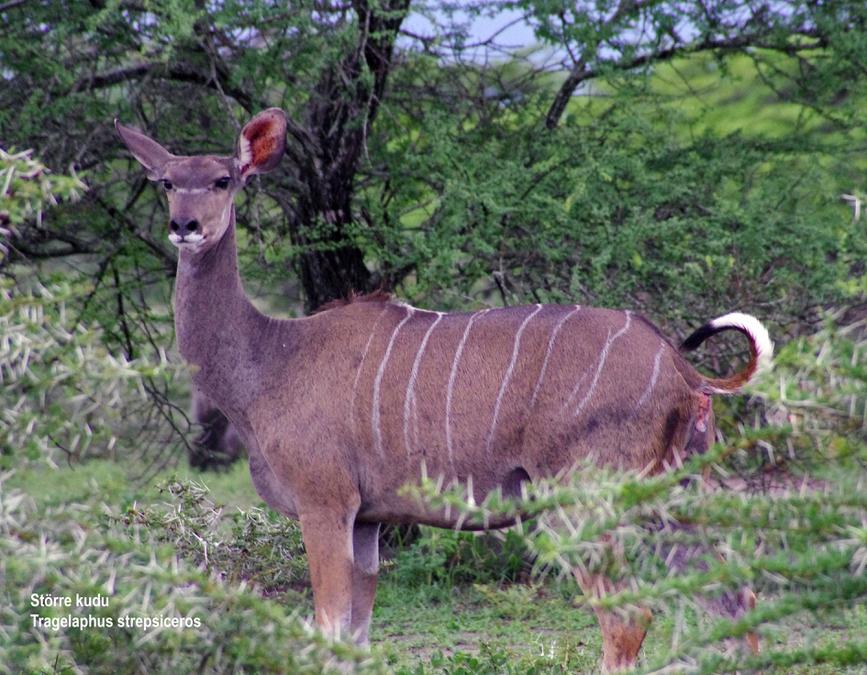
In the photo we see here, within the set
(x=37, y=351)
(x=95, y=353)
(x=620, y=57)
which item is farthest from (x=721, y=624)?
(x=620, y=57)

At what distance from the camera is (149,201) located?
17.9ft

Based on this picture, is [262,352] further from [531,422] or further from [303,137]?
[303,137]

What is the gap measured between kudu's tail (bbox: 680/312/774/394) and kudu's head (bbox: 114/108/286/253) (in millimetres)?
1309

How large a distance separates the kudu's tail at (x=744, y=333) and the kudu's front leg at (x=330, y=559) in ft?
3.27

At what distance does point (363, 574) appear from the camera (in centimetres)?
383

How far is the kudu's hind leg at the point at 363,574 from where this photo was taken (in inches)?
150

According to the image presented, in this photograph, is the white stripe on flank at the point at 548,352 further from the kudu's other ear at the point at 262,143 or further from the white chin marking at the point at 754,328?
the kudu's other ear at the point at 262,143

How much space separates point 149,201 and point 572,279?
69.0 inches

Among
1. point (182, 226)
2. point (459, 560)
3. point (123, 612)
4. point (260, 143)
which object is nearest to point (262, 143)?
point (260, 143)

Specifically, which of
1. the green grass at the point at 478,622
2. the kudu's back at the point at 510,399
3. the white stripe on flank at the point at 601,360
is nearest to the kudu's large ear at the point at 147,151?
the kudu's back at the point at 510,399

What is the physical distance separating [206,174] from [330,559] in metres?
1.09

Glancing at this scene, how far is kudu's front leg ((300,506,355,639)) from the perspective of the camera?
11.6 feet

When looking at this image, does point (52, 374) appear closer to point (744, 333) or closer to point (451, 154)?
point (744, 333)

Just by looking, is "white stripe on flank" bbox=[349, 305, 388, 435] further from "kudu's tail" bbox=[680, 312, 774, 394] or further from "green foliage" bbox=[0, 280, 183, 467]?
"green foliage" bbox=[0, 280, 183, 467]
